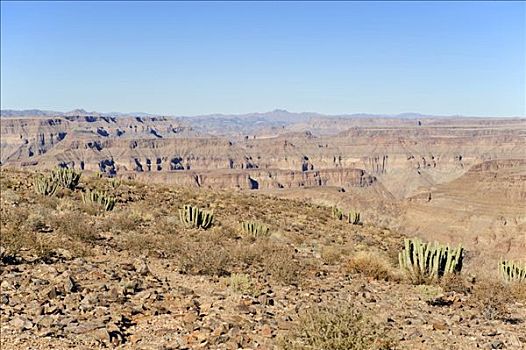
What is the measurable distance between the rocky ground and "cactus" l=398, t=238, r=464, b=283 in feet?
1.04

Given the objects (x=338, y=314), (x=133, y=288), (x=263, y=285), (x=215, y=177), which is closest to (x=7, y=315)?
(x=133, y=288)

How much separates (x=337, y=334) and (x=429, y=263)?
5727mm

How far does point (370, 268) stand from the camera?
11.3m

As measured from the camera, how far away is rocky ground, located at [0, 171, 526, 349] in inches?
273

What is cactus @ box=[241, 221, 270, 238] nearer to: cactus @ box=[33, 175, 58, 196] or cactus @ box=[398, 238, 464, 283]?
cactus @ box=[398, 238, 464, 283]

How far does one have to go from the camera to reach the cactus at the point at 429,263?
10752mm

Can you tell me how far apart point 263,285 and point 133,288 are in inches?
84.8

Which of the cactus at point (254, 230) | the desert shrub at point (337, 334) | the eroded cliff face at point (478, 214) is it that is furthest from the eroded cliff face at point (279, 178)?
the desert shrub at point (337, 334)

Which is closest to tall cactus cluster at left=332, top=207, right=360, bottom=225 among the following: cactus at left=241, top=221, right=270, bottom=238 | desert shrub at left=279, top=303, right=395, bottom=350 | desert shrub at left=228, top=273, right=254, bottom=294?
cactus at left=241, top=221, right=270, bottom=238

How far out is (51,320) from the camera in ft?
24.6

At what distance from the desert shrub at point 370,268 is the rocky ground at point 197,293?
40mm

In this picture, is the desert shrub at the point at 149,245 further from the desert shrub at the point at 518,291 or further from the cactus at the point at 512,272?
the cactus at the point at 512,272

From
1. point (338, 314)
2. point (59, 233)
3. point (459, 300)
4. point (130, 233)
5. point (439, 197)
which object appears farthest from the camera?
point (439, 197)

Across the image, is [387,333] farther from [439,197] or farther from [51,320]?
[439,197]
